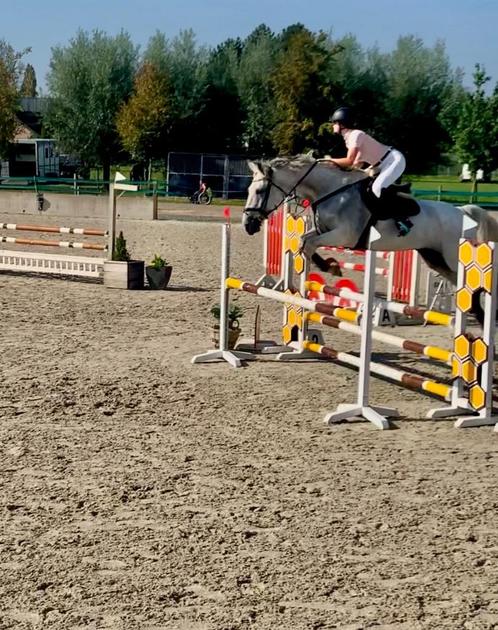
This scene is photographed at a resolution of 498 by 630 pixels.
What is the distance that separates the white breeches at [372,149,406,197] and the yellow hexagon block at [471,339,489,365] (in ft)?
7.27

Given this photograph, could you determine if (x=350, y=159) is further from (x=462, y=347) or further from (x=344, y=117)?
(x=462, y=347)

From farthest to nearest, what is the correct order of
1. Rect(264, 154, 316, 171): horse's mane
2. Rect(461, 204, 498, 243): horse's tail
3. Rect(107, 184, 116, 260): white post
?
1. Rect(107, 184, 116, 260): white post
2. Rect(461, 204, 498, 243): horse's tail
3. Rect(264, 154, 316, 171): horse's mane

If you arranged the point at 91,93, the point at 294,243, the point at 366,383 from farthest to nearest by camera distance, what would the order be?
the point at 91,93, the point at 294,243, the point at 366,383

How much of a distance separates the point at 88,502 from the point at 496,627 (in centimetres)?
210

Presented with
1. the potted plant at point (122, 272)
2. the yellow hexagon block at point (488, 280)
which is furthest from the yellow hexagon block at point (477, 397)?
the potted plant at point (122, 272)

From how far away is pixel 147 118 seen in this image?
44.9 m

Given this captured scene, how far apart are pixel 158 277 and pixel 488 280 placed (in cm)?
725

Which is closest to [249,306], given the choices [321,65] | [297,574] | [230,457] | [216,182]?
[230,457]

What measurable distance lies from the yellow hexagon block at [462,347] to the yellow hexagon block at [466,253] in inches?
20.4

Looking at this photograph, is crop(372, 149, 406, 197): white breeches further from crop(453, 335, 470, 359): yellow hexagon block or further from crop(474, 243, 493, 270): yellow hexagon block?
crop(453, 335, 470, 359): yellow hexagon block

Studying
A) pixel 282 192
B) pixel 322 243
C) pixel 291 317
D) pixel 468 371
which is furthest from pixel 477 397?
pixel 282 192

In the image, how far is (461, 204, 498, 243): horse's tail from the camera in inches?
340

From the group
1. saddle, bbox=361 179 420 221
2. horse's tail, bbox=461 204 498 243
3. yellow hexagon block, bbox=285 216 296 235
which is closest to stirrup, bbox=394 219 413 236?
saddle, bbox=361 179 420 221

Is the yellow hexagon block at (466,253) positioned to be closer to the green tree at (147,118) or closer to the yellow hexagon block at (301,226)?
the yellow hexagon block at (301,226)
